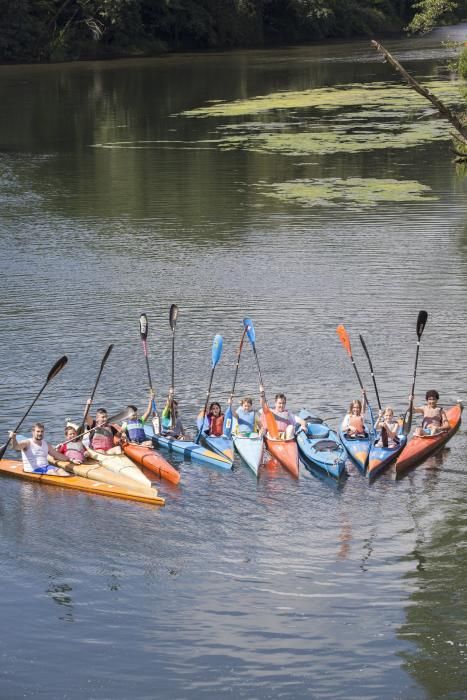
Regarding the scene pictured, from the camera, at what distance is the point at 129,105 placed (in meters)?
55.2

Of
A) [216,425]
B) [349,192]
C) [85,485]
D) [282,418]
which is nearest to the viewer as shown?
[85,485]

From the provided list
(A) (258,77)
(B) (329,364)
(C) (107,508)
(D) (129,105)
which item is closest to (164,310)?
(B) (329,364)

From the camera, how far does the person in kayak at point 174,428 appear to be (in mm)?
18516

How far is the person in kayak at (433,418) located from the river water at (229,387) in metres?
0.46

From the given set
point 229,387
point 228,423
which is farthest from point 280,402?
point 229,387

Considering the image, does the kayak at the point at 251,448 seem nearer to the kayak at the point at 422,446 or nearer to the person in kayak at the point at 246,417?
the person in kayak at the point at 246,417

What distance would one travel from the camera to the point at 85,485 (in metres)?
17.1

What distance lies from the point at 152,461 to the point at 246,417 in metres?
2.13

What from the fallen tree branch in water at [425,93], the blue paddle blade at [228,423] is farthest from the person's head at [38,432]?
the fallen tree branch in water at [425,93]

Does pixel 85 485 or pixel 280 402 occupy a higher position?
pixel 280 402

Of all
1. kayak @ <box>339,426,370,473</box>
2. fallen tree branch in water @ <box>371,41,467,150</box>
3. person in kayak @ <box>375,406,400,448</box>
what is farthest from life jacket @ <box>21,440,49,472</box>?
fallen tree branch in water @ <box>371,41,467,150</box>

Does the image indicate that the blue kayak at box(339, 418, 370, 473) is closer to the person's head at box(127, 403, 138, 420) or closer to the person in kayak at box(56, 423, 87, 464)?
the person's head at box(127, 403, 138, 420)

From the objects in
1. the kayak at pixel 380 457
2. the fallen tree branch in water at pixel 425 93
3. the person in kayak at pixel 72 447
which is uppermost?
the fallen tree branch in water at pixel 425 93

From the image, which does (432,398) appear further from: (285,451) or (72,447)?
(72,447)
